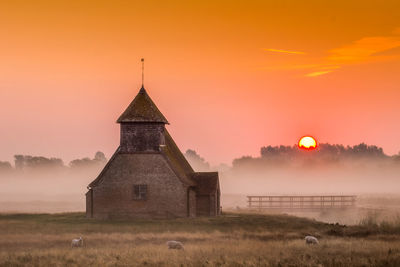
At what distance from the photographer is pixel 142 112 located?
59438 millimetres

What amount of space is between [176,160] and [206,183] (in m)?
3.56

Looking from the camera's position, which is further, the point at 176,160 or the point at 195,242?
the point at 176,160

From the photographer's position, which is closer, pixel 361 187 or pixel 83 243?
pixel 83 243

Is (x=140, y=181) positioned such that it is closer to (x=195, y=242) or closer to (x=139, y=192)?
(x=139, y=192)

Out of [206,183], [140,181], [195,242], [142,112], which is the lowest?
[195,242]

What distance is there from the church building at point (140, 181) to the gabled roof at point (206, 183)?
2179 mm

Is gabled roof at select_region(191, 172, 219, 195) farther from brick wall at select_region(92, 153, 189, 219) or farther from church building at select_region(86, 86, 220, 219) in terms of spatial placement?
brick wall at select_region(92, 153, 189, 219)

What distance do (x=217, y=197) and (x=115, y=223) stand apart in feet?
41.8

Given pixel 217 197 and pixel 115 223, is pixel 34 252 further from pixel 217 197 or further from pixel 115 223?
pixel 217 197

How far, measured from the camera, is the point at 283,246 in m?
36.7

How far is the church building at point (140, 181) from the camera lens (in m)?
57.8

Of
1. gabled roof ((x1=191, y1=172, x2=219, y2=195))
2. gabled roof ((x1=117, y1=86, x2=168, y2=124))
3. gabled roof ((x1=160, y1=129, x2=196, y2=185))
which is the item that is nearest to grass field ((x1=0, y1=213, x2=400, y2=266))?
gabled roof ((x1=191, y1=172, x2=219, y2=195))

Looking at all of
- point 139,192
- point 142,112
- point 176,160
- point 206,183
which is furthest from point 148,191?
point 142,112

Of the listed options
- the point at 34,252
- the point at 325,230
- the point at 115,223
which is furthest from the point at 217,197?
the point at 34,252
